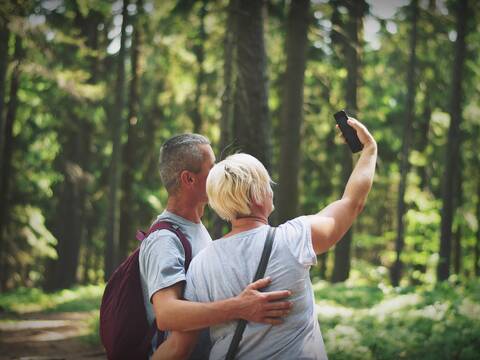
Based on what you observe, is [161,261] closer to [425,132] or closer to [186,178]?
[186,178]

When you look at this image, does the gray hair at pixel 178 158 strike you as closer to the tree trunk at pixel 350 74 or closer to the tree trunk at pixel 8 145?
the tree trunk at pixel 350 74

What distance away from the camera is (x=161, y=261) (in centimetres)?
264

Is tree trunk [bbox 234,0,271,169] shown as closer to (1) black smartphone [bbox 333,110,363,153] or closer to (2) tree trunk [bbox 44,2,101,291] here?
(1) black smartphone [bbox 333,110,363,153]

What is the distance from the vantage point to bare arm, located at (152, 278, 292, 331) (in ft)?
7.87

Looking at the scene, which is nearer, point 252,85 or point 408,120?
point 252,85

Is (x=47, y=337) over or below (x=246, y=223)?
below

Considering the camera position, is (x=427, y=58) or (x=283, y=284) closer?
(x=283, y=284)

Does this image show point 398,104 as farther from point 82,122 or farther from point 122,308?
point 122,308

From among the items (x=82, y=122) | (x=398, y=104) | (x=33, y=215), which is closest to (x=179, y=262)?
(x=33, y=215)

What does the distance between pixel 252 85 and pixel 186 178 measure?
14.5 feet

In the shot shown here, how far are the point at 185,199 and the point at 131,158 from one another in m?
14.7

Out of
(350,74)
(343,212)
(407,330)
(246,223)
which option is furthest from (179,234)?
(350,74)

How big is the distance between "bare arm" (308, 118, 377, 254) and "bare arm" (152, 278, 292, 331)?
0.32 metres

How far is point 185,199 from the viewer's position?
3.11 m
